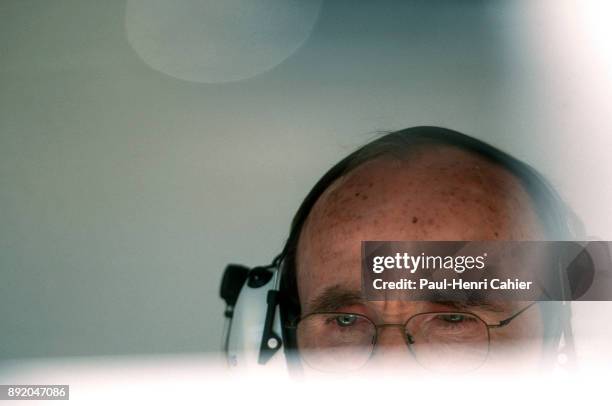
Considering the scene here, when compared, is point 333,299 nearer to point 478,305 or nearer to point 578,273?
point 478,305

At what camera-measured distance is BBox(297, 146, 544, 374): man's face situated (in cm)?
117

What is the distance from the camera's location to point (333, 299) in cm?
125

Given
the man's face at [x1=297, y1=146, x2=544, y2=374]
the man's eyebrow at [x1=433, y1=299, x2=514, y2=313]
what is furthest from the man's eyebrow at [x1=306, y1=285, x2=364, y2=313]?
the man's eyebrow at [x1=433, y1=299, x2=514, y2=313]

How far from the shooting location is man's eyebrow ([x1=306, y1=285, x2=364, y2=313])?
1219 millimetres

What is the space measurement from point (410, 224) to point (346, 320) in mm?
249

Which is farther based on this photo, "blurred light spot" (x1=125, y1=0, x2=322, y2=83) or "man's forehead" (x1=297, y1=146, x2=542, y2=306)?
"blurred light spot" (x1=125, y1=0, x2=322, y2=83)

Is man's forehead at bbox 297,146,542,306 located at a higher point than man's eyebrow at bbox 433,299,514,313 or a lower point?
higher

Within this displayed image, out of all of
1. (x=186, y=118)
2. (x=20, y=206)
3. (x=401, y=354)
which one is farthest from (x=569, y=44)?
(x=20, y=206)

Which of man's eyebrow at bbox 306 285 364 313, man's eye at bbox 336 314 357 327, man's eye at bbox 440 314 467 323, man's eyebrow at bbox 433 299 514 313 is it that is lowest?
man's eye at bbox 440 314 467 323

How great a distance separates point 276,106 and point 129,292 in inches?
22.3

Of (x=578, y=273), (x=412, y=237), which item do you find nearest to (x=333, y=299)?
(x=412, y=237)

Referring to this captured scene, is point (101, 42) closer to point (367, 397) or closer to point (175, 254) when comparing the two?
point (175, 254)

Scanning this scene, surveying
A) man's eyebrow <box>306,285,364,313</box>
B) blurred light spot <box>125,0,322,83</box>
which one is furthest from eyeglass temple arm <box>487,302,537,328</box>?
blurred light spot <box>125,0,322,83</box>

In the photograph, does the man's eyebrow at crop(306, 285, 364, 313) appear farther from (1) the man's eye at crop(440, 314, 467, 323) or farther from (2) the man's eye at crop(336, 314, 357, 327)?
(1) the man's eye at crop(440, 314, 467, 323)
